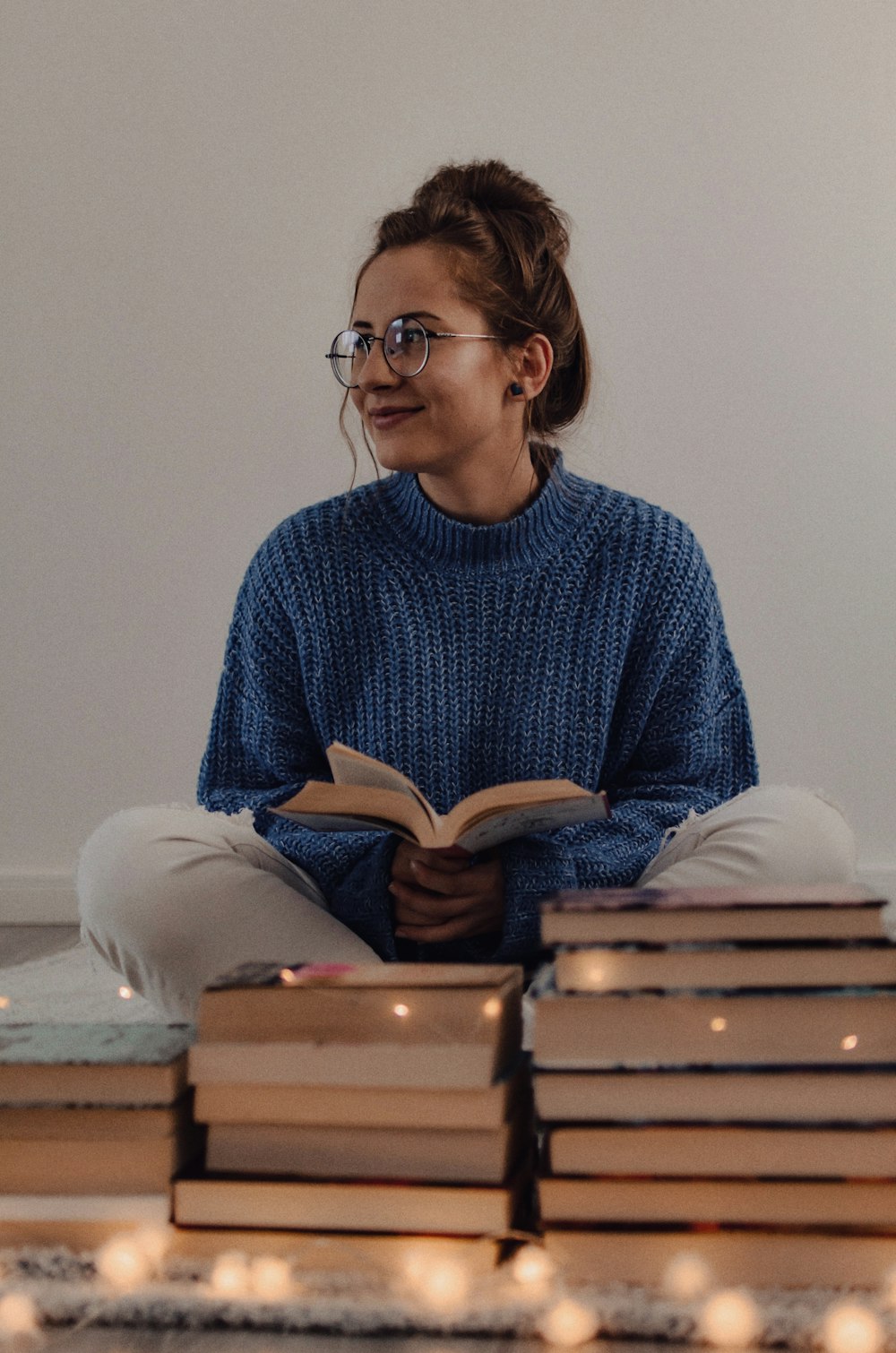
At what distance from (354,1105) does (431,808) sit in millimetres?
234

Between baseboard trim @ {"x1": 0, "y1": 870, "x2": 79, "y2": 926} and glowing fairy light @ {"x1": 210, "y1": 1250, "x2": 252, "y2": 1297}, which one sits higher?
glowing fairy light @ {"x1": 210, "y1": 1250, "x2": 252, "y2": 1297}

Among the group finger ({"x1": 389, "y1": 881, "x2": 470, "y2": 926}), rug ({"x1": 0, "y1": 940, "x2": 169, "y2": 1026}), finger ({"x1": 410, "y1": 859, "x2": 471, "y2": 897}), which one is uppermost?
finger ({"x1": 410, "y1": 859, "x2": 471, "y2": 897})

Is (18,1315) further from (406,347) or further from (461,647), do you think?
(406,347)

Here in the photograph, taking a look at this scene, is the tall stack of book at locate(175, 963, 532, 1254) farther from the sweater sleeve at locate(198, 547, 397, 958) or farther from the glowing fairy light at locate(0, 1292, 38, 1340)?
the sweater sleeve at locate(198, 547, 397, 958)

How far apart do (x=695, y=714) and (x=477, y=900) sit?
0.38m

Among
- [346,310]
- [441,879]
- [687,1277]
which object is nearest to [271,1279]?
[687,1277]

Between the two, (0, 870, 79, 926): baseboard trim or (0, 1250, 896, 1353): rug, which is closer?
(0, 1250, 896, 1353): rug

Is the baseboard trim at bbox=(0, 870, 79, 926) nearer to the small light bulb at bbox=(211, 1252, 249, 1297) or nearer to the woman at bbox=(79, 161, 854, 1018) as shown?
the woman at bbox=(79, 161, 854, 1018)

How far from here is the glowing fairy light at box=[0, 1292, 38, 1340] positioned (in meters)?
0.76

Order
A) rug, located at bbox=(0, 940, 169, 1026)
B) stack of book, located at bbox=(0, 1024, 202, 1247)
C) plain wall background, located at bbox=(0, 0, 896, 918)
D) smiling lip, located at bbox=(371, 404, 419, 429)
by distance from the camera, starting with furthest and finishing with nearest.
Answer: plain wall background, located at bbox=(0, 0, 896, 918) < rug, located at bbox=(0, 940, 169, 1026) < smiling lip, located at bbox=(371, 404, 419, 429) < stack of book, located at bbox=(0, 1024, 202, 1247)

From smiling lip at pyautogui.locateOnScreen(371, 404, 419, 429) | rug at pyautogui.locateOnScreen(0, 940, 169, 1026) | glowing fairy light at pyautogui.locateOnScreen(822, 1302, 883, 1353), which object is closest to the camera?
glowing fairy light at pyautogui.locateOnScreen(822, 1302, 883, 1353)

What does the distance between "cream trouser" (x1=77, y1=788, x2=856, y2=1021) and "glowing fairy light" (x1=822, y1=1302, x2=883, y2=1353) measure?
555mm

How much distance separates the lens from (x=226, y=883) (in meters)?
1.28

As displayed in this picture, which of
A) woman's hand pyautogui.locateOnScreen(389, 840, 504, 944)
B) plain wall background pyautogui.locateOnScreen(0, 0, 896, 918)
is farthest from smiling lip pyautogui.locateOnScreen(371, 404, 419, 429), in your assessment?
plain wall background pyautogui.locateOnScreen(0, 0, 896, 918)
